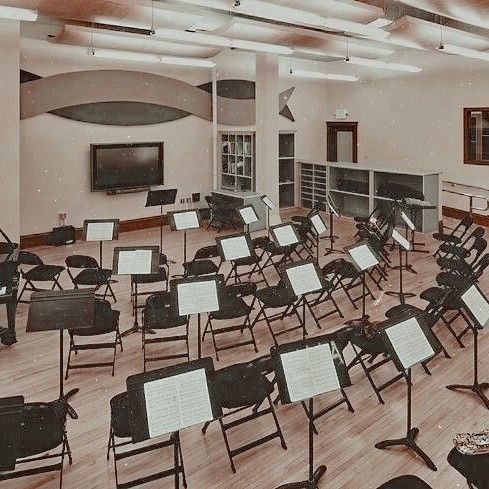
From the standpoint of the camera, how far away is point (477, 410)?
5.16 meters

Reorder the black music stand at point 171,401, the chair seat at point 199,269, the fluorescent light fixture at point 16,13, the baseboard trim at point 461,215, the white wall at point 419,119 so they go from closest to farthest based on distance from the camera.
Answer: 1. the black music stand at point 171,401
2. the fluorescent light fixture at point 16,13
3. the chair seat at point 199,269
4. the white wall at point 419,119
5. the baseboard trim at point 461,215

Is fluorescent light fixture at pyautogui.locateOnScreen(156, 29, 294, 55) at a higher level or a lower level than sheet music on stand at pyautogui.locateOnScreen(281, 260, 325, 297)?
higher

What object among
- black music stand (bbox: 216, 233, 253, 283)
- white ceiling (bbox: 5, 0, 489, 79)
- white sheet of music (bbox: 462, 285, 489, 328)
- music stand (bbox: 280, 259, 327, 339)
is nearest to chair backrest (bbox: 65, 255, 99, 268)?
black music stand (bbox: 216, 233, 253, 283)

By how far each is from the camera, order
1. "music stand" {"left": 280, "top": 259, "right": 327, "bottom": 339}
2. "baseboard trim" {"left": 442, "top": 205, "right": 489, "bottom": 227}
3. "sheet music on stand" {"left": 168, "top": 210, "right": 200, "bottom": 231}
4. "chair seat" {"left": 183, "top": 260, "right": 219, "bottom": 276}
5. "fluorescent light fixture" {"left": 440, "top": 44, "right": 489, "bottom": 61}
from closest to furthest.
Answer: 1. "music stand" {"left": 280, "top": 259, "right": 327, "bottom": 339}
2. "chair seat" {"left": 183, "top": 260, "right": 219, "bottom": 276}
3. "sheet music on stand" {"left": 168, "top": 210, "right": 200, "bottom": 231}
4. "fluorescent light fixture" {"left": 440, "top": 44, "right": 489, "bottom": 61}
5. "baseboard trim" {"left": 442, "top": 205, "right": 489, "bottom": 227}

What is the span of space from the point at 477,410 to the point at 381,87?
480 inches

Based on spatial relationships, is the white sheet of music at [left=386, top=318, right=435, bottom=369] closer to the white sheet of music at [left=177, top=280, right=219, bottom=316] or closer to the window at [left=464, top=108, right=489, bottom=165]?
the white sheet of music at [left=177, top=280, right=219, bottom=316]

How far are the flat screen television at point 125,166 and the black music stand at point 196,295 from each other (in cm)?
792

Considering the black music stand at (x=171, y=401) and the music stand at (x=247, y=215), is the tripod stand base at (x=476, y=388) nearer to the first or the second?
the black music stand at (x=171, y=401)

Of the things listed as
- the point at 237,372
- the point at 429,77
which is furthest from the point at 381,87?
the point at 237,372

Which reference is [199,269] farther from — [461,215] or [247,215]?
[461,215]

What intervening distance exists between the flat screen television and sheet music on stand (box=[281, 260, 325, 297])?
7.86m

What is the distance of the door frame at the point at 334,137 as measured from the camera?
16812 millimetres

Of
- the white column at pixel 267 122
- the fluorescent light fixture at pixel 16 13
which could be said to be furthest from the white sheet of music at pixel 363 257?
the white column at pixel 267 122

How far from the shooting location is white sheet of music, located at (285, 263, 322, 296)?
5680mm
